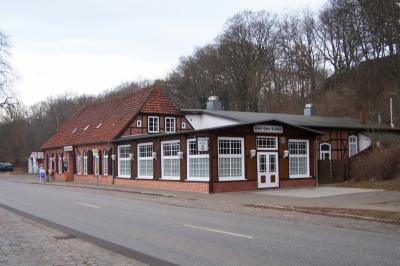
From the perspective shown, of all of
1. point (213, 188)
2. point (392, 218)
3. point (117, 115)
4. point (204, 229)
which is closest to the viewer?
point (204, 229)

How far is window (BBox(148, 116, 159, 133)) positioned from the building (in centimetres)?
8

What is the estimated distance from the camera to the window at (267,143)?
28.7 metres

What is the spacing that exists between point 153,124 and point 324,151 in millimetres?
13902

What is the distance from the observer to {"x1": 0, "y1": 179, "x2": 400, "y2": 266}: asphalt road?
9.10 m

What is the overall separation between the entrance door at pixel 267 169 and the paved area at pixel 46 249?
16643 mm

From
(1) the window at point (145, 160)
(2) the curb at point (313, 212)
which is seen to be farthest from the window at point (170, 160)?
(2) the curb at point (313, 212)

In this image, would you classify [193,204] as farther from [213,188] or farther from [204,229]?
[204,229]

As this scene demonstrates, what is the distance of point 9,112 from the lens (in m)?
36.0

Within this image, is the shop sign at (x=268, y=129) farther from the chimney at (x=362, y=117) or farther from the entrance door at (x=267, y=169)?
the chimney at (x=362, y=117)

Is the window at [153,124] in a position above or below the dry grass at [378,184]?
above

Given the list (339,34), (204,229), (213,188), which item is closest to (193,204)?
(213,188)

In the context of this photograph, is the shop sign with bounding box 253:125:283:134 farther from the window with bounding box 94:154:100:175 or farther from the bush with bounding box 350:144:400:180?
the window with bounding box 94:154:100:175

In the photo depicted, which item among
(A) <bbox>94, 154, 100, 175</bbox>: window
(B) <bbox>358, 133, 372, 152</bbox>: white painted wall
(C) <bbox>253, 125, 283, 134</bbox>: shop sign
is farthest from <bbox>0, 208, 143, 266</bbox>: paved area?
(B) <bbox>358, 133, 372, 152</bbox>: white painted wall

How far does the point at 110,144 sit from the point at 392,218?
2709cm
